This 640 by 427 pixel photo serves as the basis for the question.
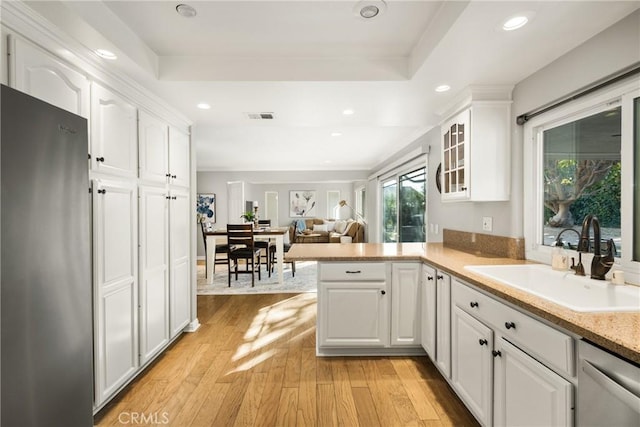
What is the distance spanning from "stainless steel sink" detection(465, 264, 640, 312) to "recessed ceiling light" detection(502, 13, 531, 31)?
4.22ft

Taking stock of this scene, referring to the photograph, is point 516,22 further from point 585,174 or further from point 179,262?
point 179,262

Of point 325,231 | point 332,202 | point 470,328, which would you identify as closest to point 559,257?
point 470,328

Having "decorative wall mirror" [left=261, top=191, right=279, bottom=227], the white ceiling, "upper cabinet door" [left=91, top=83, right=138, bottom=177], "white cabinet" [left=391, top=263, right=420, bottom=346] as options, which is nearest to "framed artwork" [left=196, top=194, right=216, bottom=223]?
"decorative wall mirror" [left=261, top=191, right=279, bottom=227]

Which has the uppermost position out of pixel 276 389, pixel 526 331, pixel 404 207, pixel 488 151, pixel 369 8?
pixel 369 8

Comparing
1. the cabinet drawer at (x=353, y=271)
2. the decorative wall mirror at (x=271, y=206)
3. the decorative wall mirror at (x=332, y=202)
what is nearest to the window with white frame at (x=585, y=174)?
the cabinet drawer at (x=353, y=271)

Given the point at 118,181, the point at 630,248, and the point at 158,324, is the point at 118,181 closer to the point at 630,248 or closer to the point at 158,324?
the point at 158,324

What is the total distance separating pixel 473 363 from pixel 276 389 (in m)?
1.30

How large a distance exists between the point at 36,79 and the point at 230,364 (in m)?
2.20

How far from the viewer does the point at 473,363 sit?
1597mm

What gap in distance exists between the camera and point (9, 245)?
97 cm

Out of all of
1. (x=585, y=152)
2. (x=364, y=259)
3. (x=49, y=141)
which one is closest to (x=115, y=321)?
(x=49, y=141)

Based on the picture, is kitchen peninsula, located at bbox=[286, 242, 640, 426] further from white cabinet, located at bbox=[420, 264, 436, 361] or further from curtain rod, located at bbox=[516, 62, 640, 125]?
curtain rod, located at bbox=[516, 62, 640, 125]

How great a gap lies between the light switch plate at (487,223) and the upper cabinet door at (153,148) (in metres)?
2.76

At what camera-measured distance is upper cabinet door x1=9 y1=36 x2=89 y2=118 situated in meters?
1.25
